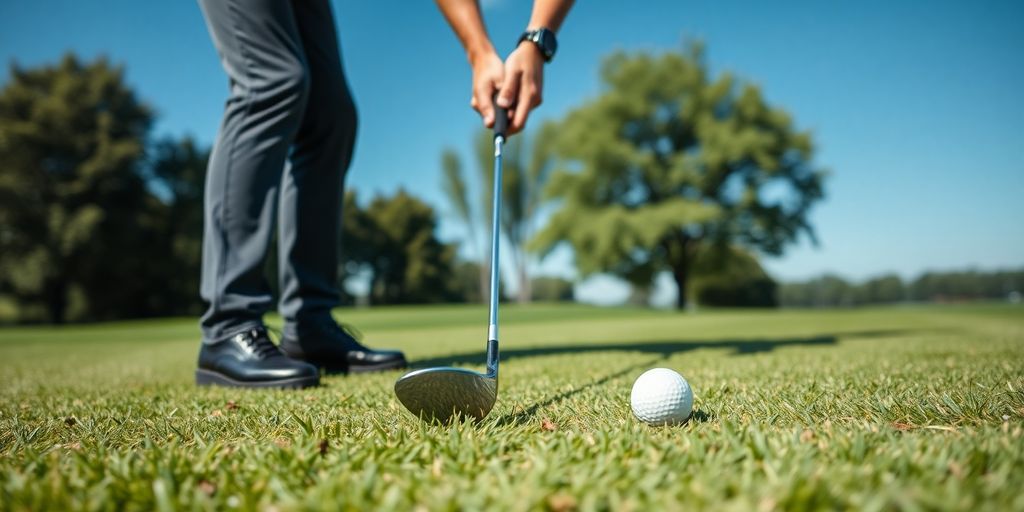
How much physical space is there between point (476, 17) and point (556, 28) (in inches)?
12.2

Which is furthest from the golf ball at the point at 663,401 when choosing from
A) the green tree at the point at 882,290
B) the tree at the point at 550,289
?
the green tree at the point at 882,290

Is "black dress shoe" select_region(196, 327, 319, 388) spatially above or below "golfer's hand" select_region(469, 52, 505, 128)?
below

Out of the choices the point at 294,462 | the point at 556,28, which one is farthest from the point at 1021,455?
the point at 556,28

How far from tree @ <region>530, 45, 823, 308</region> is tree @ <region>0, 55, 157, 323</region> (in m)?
19.0

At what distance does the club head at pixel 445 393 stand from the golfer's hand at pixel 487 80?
97cm

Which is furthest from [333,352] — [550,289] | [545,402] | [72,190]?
[550,289]

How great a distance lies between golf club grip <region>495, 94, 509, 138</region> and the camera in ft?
6.12

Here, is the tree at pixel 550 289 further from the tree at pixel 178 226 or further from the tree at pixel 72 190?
the tree at pixel 72 190

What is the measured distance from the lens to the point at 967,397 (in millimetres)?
1409

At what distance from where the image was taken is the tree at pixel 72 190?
880 inches

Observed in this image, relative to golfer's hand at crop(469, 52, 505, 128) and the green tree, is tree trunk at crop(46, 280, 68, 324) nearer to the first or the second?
golfer's hand at crop(469, 52, 505, 128)

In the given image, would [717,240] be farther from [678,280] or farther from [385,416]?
[385,416]

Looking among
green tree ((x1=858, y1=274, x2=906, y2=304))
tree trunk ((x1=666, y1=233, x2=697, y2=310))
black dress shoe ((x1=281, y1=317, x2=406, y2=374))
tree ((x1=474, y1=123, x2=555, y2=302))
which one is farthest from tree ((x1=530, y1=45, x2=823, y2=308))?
green tree ((x1=858, y1=274, x2=906, y2=304))

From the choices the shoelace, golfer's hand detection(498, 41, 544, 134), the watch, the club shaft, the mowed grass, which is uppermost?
the watch
